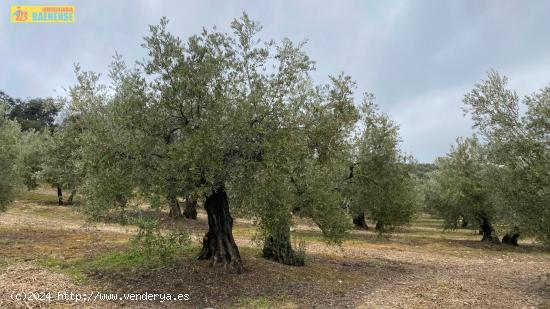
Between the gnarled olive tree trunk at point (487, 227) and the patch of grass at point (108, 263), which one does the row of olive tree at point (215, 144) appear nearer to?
the patch of grass at point (108, 263)

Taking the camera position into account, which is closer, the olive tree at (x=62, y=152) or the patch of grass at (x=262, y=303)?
the patch of grass at (x=262, y=303)

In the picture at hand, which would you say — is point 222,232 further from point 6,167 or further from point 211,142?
point 6,167

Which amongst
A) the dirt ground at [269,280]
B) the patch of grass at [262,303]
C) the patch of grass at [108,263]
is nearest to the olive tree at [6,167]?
the dirt ground at [269,280]

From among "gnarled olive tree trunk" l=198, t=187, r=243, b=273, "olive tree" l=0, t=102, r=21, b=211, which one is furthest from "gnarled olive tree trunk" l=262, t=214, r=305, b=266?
"olive tree" l=0, t=102, r=21, b=211

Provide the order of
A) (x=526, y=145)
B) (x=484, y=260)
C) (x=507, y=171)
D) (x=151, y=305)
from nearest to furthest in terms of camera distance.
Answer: (x=151, y=305) < (x=526, y=145) < (x=507, y=171) < (x=484, y=260)

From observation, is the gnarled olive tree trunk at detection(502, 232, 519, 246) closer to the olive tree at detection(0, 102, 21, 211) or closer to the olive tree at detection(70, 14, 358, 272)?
the olive tree at detection(70, 14, 358, 272)

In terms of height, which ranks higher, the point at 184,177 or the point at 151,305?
the point at 184,177

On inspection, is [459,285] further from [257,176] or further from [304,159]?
[257,176]

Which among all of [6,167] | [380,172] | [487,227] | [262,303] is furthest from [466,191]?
[6,167]

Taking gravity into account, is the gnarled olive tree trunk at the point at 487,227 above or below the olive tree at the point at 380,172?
below

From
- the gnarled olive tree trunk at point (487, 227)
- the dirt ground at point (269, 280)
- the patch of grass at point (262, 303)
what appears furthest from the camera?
the gnarled olive tree trunk at point (487, 227)

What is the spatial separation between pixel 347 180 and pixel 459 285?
48.9 feet

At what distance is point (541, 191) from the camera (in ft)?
54.9

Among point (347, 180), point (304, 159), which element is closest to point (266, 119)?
point (304, 159)
